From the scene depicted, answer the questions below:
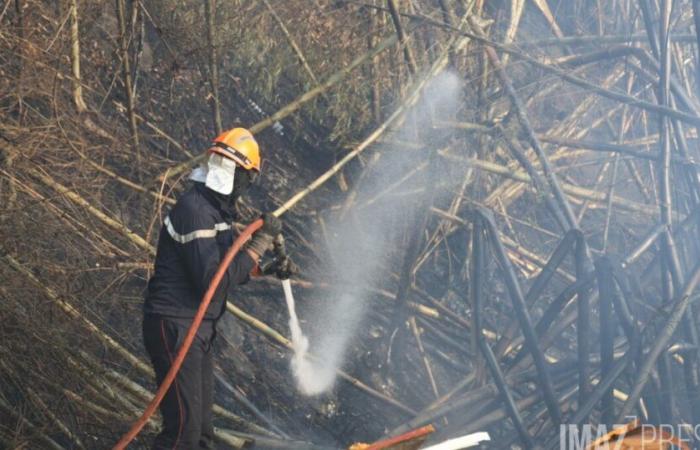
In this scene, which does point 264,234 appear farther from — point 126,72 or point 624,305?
point 624,305

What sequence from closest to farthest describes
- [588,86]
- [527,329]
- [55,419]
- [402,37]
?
[55,419] → [527,329] → [402,37] → [588,86]

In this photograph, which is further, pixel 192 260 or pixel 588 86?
pixel 588 86

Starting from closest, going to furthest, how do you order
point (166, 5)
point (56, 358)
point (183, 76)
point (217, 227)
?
point (217, 227) < point (56, 358) < point (166, 5) < point (183, 76)

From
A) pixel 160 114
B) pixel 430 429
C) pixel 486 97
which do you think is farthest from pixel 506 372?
pixel 160 114

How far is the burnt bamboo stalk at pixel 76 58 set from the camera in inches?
280

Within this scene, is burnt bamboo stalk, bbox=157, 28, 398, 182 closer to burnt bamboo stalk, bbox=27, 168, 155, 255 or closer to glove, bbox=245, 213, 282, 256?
burnt bamboo stalk, bbox=27, 168, 155, 255

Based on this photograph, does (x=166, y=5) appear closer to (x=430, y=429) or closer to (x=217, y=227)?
(x=217, y=227)

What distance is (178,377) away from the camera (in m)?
5.11

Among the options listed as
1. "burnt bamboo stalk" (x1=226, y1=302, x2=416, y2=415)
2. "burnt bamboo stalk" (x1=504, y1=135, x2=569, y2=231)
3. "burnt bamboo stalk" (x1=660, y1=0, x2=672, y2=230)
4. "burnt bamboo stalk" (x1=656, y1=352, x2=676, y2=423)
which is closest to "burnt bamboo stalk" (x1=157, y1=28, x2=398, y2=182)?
"burnt bamboo stalk" (x1=226, y1=302, x2=416, y2=415)

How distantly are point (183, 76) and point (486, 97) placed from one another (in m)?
3.49

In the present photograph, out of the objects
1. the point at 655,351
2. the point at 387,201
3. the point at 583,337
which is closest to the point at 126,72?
the point at 387,201

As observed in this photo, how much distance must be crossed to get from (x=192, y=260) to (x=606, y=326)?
3898 mm

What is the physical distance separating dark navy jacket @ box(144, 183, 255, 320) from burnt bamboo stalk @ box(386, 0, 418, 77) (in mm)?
Result: 3936

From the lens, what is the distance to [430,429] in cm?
402
